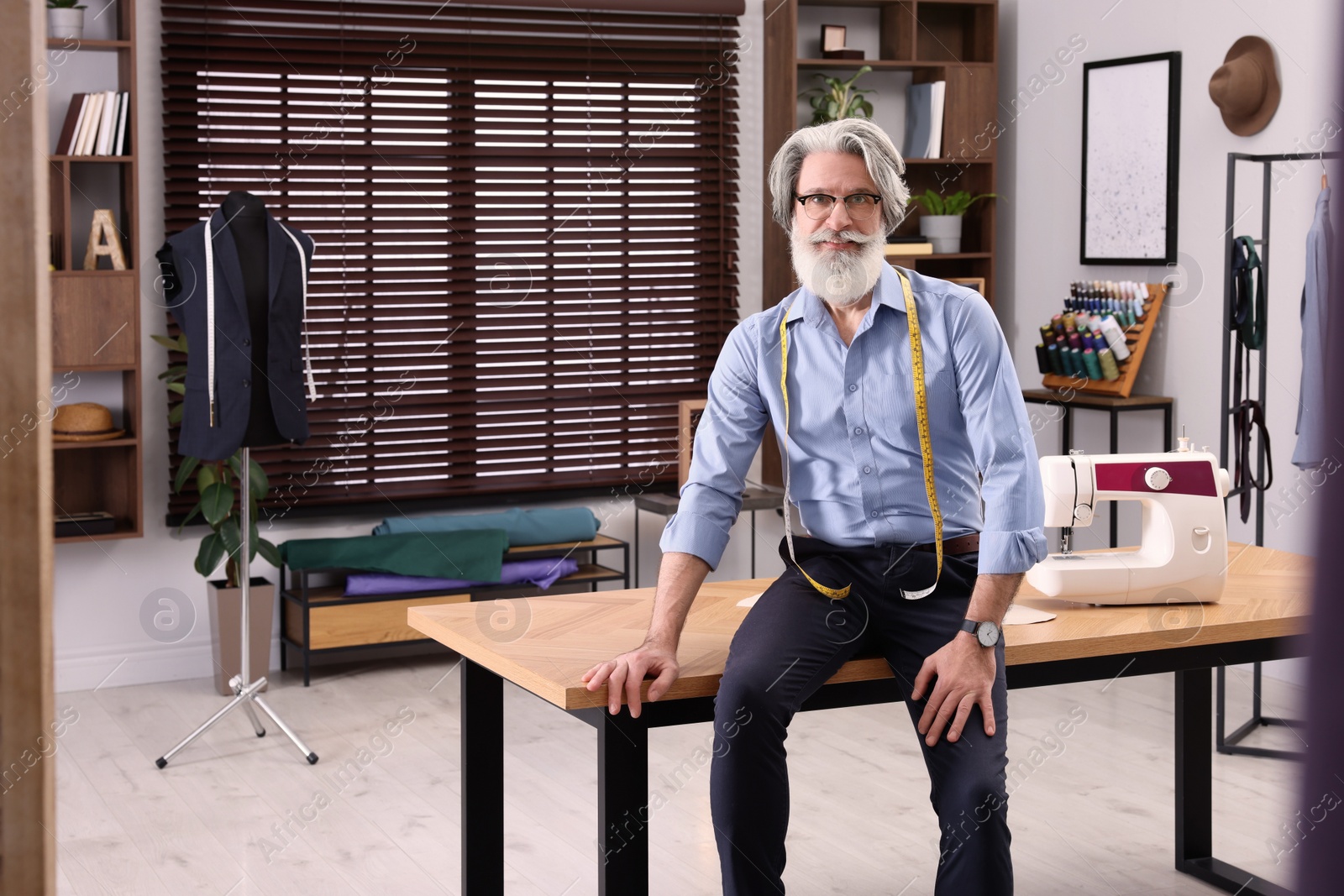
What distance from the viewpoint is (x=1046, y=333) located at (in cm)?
517

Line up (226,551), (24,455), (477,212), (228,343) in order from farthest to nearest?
(477,212)
(226,551)
(228,343)
(24,455)

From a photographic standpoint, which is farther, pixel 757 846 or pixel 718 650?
pixel 718 650

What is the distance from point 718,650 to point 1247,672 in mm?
3207

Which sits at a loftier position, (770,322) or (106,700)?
(770,322)

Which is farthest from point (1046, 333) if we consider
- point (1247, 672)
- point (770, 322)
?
point (770, 322)

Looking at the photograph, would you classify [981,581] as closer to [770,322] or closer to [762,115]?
[770,322]

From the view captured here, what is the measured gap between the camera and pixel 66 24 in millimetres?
4305

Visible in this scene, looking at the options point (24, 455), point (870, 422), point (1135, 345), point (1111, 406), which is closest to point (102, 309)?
point (870, 422)

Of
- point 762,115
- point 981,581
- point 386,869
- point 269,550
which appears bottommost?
point 386,869

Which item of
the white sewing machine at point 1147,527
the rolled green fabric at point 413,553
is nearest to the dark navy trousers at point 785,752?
the white sewing machine at point 1147,527

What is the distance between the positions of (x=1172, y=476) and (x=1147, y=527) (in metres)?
0.11

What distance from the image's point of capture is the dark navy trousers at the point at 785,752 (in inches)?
74.0

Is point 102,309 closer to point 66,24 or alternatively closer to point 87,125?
point 87,125

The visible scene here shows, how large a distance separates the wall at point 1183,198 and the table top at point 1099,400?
11cm
